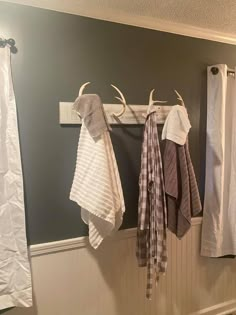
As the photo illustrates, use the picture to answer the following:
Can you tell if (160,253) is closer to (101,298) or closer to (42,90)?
(101,298)

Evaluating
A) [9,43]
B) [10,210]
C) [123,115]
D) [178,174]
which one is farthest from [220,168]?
[9,43]

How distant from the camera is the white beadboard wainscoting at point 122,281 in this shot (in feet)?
5.70

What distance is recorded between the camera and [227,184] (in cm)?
220

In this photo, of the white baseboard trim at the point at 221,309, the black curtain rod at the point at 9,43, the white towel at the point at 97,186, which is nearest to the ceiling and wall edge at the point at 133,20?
the black curtain rod at the point at 9,43

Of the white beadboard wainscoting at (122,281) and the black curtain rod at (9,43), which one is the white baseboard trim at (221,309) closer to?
the white beadboard wainscoting at (122,281)

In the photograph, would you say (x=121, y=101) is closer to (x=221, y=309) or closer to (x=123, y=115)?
(x=123, y=115)

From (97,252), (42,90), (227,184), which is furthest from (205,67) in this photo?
(97,252)

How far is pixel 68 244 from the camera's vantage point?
1.77m

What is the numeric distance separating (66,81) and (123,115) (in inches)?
15.9

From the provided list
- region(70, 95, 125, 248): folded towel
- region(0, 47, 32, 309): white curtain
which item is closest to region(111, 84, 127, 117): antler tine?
region(70, 95, 125, 248): folded towel

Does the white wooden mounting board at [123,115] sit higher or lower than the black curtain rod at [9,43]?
lower

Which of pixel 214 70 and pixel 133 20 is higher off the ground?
pixel 133 20

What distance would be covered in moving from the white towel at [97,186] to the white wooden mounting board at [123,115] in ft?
0.64

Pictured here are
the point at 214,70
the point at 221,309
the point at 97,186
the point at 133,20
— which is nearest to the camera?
the point at 97,186
